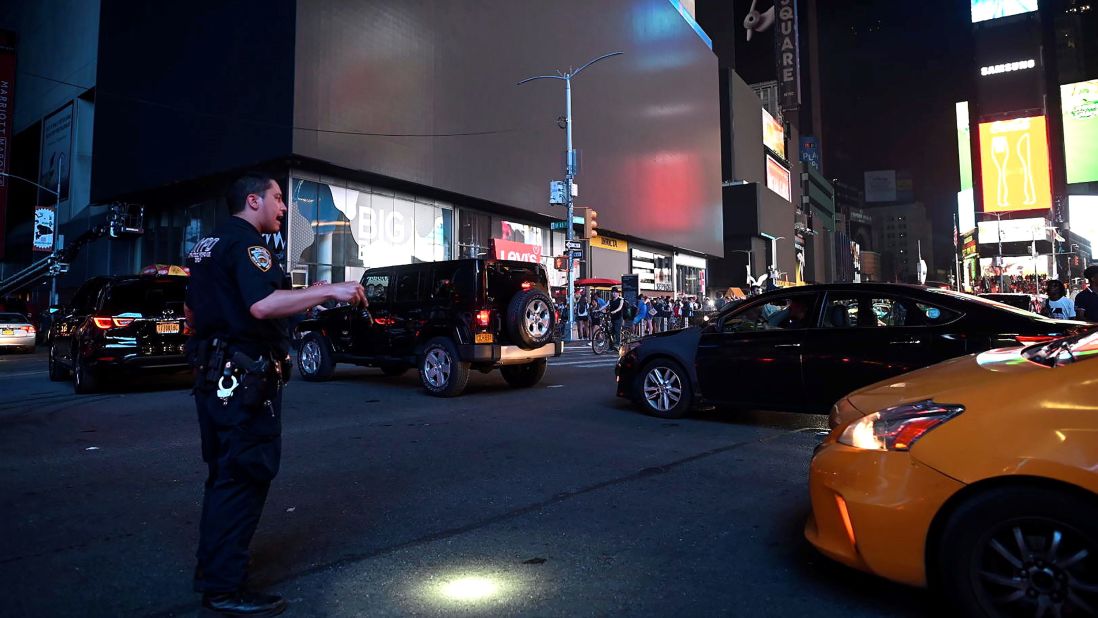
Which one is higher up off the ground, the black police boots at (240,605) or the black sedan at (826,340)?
the black sedan at (826,340)

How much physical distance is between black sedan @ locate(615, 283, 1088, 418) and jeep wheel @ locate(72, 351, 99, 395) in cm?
835

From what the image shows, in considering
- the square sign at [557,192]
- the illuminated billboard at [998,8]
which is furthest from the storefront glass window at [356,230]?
the illuminated billboard at [998,8]

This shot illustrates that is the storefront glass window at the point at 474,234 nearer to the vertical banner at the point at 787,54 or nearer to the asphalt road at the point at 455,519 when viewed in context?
the asphalt road at the point at 455,519

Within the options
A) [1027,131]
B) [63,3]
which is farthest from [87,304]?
[1027,131]

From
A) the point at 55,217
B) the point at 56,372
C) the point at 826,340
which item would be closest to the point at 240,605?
the point at 826,340

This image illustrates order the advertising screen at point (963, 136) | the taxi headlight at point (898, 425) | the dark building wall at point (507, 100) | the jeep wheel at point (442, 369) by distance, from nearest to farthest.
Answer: the taxi headlight at point (898, 425) < the jeep wheel at point (442, 369) < the dark building wall at point (507, 100) < the advertising screen at point (963, 136)

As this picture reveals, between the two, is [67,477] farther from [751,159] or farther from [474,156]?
[751,159]

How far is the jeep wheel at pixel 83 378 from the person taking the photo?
946 centimetres

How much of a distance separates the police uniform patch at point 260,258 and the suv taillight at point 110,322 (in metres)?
8.18

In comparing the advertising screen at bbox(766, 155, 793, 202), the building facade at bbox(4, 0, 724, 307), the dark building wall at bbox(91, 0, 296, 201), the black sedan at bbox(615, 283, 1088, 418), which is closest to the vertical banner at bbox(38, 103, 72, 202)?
the building facade at bbox(4, 0, 724, 307)

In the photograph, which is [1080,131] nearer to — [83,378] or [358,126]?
[358,126]

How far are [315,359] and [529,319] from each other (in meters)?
4.27

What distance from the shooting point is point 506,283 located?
962 centimetres

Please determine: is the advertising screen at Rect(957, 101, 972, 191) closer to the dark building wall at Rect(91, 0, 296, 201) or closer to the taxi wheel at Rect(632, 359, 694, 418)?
the dark building wall at Rect(91, 0, 296, 201)
